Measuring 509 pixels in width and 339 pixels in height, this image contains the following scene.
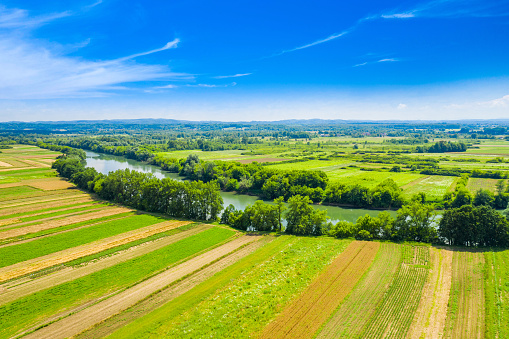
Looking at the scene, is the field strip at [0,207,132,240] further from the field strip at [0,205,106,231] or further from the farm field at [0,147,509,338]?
the field strip at [0,205,106,231]

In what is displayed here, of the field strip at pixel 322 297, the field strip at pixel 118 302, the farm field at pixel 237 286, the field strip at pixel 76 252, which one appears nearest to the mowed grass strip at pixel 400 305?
the farm field at pixel 237 286

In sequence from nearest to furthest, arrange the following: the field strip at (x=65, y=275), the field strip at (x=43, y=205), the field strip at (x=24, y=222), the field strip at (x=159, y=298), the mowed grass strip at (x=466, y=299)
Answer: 1. the mowed grass strip at (x=466, y=299)
2. the field strip at (x=159, y=298)
3. the field strip at (x=65, y=275)
4. the field strip at (x=24, y=222)
5. the field strip at (x=43, y=205)

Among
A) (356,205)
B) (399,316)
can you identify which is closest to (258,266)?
(399,316)

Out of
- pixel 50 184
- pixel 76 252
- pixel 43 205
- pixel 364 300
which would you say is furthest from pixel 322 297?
pixel 50 184

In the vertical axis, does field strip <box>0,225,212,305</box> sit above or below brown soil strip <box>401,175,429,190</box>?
below

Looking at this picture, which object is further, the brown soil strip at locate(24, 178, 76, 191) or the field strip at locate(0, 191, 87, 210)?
the brown soil strip at locate(24, 178, 76, 191)

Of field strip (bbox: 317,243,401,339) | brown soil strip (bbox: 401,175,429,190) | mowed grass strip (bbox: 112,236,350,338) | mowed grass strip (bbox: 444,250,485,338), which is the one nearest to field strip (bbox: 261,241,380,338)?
field strip (bbox: 317,243,401,339)

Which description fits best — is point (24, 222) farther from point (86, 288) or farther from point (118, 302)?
point (118, 302)

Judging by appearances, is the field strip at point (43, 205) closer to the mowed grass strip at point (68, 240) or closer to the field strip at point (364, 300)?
the mowed grass strip at point (68, 240)
